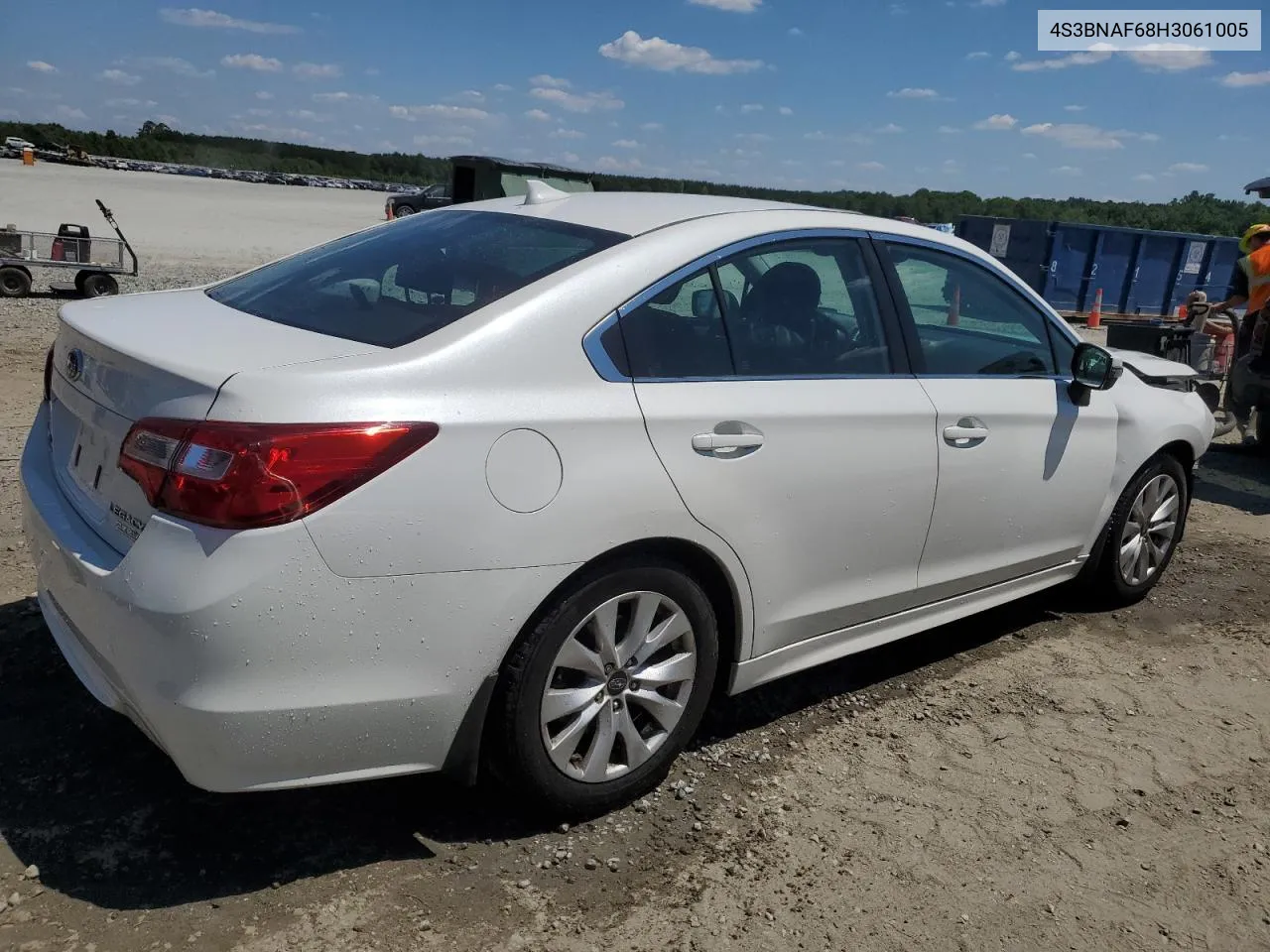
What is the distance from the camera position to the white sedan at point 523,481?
2.34 metres

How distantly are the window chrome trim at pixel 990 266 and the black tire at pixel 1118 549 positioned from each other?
0.76 metres

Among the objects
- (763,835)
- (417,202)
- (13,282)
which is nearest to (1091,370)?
(763,835)

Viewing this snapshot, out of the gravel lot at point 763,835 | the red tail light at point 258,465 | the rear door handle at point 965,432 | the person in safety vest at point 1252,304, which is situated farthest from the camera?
the person in safety vest at point 1252,304

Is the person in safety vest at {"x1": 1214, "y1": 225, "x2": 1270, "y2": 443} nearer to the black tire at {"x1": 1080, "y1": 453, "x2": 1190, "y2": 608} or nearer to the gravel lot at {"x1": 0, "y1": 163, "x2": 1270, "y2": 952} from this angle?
the black tire at {"x1": 1080, "y1": 453, "x2": 1190, "y2": 608}

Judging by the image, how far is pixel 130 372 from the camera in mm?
2568

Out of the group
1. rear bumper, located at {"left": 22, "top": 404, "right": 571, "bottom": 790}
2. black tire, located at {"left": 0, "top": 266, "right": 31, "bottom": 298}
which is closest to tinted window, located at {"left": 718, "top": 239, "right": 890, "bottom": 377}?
rear bumper, located at {"left": 22, "top": 404, "right": 571, "bottom": 790}

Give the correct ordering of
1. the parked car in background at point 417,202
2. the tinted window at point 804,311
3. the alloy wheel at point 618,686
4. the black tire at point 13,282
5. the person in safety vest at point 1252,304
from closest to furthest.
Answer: the alloy wheel at point 618,686 < the tinted window at point 804,311 < the person in safety vest at point 1252,304 < the black tire at point 13,282 < the parked car in background at point 417,202

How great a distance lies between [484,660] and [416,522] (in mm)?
400

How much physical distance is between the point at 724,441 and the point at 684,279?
0.49 m

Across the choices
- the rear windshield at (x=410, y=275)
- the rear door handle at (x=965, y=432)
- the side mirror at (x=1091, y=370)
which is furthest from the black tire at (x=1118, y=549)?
the rear windshield at (x=410, y=275)

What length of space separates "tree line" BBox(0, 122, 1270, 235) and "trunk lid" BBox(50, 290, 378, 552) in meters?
15.2

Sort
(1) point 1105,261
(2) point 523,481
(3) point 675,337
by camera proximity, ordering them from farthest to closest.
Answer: (1) point 1105,261 → (3) point 675,337 → (2) point 523,481

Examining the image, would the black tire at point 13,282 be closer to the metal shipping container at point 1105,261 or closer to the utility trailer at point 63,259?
the utility trailer at point 63,259

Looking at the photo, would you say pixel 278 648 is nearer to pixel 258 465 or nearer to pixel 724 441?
pixel 258 465
